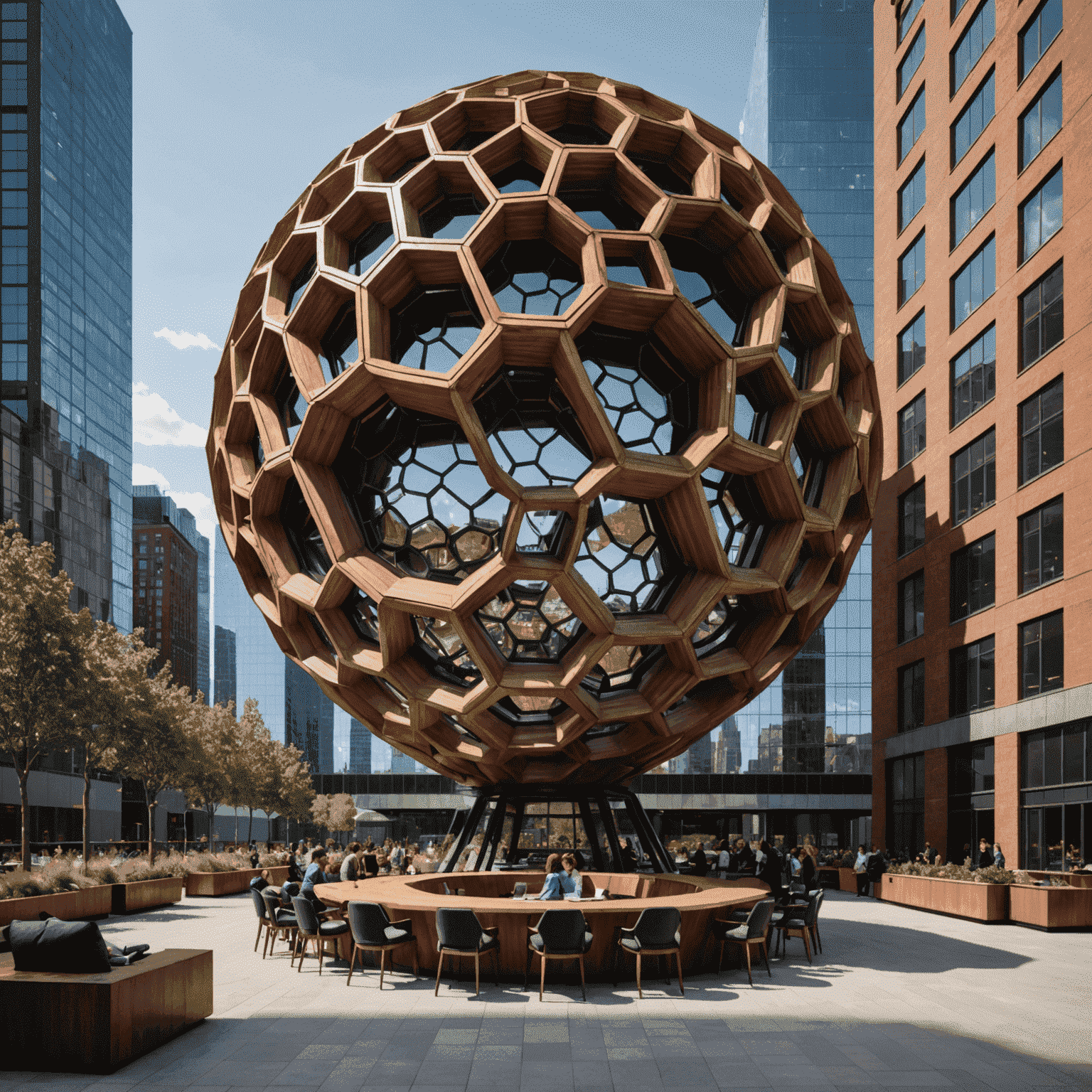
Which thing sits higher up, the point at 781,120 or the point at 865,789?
the point at 781,120

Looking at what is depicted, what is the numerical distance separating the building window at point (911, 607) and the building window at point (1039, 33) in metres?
14.3

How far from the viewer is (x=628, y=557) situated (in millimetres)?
12961

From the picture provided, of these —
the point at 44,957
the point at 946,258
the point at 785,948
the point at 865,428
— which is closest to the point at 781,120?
the point at 946,258

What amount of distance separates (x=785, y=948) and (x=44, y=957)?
939 centimetres

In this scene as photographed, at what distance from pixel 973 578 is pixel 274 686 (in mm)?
88011

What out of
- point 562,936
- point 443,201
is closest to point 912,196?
point 443,201

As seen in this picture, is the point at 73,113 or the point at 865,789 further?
the point at 73,113

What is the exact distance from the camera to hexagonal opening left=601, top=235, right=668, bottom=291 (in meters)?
11.7

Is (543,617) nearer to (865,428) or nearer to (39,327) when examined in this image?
(865,428)

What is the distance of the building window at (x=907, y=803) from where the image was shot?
30.8 meters

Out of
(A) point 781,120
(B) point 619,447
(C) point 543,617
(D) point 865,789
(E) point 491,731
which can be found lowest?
(D) point 865,789

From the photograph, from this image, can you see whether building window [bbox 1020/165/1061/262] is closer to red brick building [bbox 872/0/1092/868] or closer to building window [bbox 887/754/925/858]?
red brick building [bbox 872/0/1092/868]

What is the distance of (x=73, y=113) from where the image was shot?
72375mm

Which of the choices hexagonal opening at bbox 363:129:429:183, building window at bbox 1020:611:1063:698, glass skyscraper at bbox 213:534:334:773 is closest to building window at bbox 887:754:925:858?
building window at bbox 1020:611:1063:698
